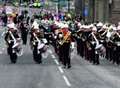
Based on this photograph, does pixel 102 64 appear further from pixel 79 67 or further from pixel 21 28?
pixel 21 28

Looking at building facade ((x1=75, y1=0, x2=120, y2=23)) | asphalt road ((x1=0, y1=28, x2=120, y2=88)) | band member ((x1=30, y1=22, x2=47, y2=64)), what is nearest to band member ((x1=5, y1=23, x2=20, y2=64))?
asphalt road ((x1=0, y1=28, x2=120, y2=88))

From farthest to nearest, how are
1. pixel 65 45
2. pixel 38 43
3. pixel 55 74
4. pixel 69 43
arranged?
pixel 38 43, pixel 65 45, pixel 69 43, pixel 55 74

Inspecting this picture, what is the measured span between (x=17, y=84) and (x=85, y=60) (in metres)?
13.1

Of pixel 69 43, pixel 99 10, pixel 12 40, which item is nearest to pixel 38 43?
pixel 12 40

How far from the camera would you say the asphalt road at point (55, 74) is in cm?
2433

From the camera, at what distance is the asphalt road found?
2433 centimetres

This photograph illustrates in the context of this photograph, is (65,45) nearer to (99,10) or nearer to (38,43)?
(38,43)

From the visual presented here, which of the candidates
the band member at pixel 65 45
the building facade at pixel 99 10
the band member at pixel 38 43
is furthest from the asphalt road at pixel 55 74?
the building facade at pixel 99 10

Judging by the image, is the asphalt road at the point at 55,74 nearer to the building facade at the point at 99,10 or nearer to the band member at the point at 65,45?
the band member at the point at 65,45

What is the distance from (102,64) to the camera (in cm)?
3438

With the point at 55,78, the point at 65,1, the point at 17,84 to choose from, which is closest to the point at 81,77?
the point at 55,78

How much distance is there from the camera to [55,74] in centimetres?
2828

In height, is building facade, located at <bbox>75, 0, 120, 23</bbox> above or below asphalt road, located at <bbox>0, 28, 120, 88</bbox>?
below

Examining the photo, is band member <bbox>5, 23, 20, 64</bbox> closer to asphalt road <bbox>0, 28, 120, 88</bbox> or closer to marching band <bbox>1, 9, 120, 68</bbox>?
marching band <bbox>1, 9, 120, 68</bbox>
